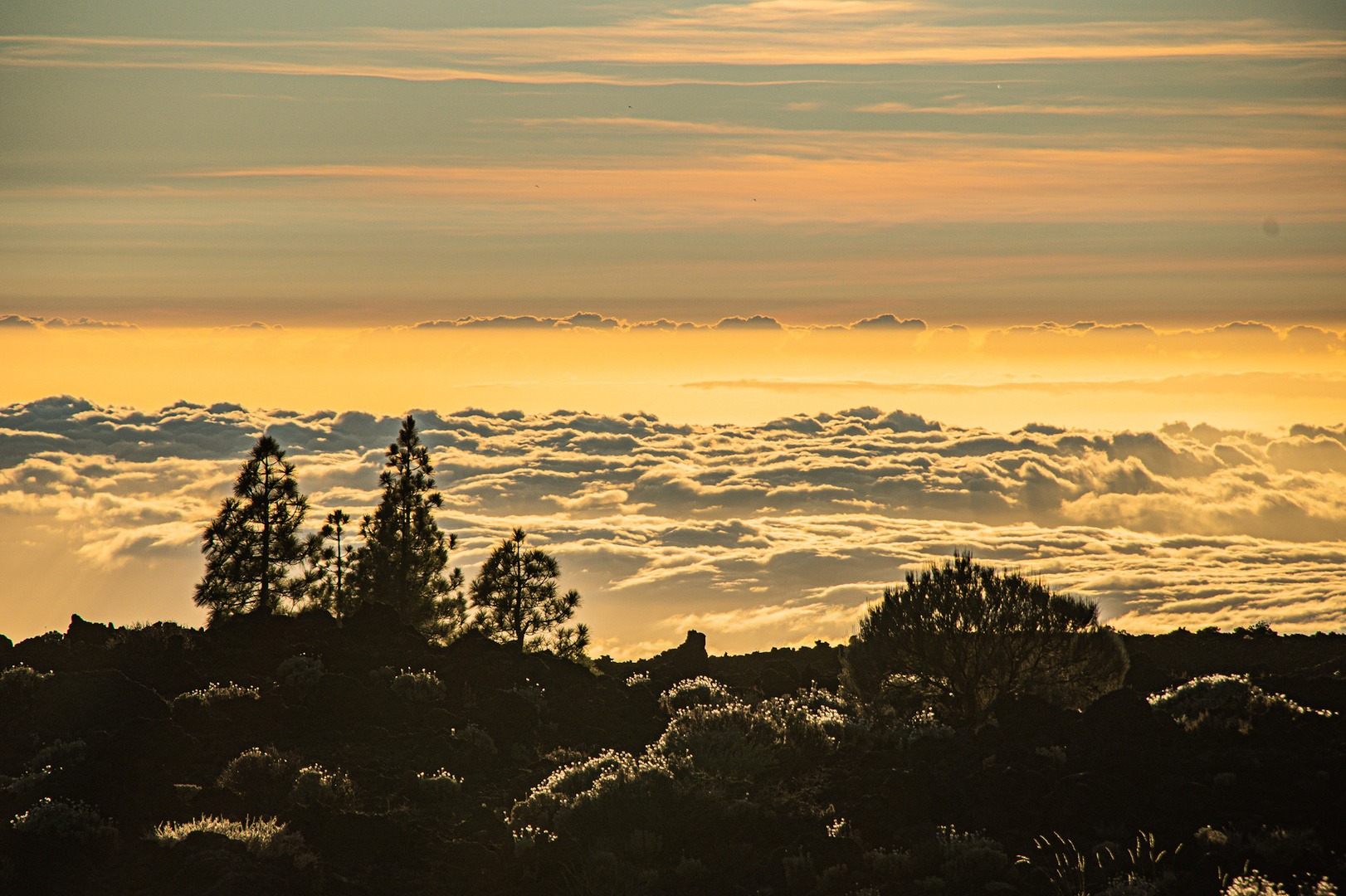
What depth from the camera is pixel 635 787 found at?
16938 mm

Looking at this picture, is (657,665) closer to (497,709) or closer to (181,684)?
(497,709)

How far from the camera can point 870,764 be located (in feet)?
63.1

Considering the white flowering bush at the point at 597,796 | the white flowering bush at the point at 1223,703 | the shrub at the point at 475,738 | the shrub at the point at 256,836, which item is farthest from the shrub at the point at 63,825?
the white flowering bush at the point at 1223,703

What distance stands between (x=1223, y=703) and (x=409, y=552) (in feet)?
104

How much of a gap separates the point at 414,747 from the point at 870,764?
34.4ft

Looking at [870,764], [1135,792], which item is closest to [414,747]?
[870,764]

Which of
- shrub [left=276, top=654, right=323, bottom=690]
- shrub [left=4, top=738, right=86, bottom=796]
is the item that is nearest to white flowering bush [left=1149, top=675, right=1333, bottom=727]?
shrub [left=276, top=654, right=323, bottom=690]

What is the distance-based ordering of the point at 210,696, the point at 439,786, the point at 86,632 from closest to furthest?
the point at 439,786
the point at 210,696
the point at 86,632

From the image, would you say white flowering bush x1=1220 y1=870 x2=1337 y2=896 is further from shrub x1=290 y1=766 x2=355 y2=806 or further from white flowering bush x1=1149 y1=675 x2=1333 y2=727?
shrub x1=290 y1=766 x2=355 y2=806

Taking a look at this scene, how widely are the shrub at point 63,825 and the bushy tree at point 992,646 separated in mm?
17657

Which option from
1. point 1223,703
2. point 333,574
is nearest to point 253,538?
point 333,574

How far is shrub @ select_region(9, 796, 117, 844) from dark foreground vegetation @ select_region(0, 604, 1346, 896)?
1.3 inches

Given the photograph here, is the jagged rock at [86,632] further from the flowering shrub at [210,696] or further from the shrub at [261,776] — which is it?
the shrub at [261,776]

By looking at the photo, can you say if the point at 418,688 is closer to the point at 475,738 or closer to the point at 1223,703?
the point at 475,738
